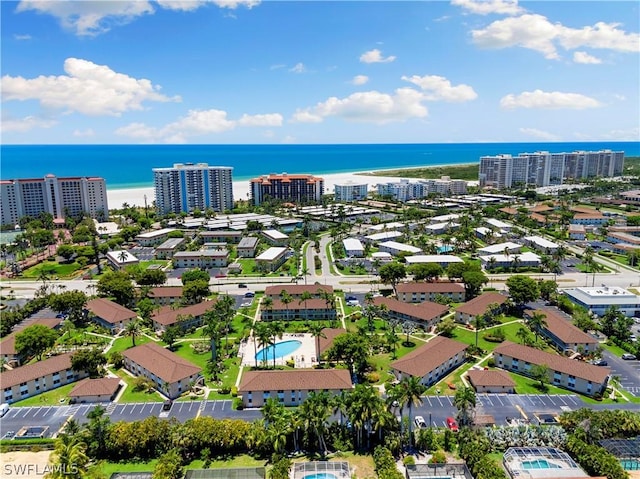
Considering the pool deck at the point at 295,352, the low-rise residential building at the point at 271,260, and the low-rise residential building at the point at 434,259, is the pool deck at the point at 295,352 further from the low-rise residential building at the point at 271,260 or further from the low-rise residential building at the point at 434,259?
the low-rise residential building at the point at 434,259

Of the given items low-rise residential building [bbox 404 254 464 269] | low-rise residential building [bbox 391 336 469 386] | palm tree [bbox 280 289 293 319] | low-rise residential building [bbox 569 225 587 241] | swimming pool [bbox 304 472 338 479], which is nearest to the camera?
swimming pool [bbox 304 472 338 479]

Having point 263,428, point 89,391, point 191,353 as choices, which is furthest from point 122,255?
point 263,428

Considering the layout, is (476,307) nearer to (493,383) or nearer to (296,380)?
(493,383)

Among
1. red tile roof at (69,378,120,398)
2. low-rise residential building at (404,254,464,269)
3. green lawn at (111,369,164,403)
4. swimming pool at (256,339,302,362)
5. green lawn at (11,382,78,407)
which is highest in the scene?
low-rise residential building at (404,254,464,269)

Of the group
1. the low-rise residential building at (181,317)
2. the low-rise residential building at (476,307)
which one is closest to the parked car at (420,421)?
the low-rise residential building at (476,307)

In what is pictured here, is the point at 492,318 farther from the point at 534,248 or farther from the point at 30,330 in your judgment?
the point at 30,330

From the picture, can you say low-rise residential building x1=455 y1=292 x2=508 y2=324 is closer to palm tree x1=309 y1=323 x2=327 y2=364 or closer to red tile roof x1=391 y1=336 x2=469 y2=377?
red tile roof x1=391 y1=336 x2=469 y2=377

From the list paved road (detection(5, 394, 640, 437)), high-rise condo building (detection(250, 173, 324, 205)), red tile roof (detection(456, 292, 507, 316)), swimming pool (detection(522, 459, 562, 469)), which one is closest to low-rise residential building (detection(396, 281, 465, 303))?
red tile roof (detection(456, 292, 507, 316))

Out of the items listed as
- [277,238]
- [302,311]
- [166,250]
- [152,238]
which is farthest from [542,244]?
[152,238]
